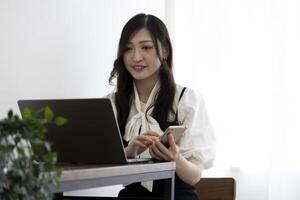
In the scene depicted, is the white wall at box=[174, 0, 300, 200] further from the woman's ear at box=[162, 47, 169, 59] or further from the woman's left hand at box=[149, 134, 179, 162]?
the woman's left hand at box=[149, 134, 179, 162]

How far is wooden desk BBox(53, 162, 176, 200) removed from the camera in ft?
4.05

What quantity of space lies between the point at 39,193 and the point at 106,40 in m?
1.78

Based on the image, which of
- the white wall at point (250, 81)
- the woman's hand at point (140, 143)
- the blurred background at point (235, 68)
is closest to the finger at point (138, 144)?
the woman's hand at point (140, 143)

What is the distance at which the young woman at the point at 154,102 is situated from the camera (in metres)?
2.20

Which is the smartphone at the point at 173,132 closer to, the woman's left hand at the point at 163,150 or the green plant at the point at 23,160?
the woman's left hand at the point at 163,150

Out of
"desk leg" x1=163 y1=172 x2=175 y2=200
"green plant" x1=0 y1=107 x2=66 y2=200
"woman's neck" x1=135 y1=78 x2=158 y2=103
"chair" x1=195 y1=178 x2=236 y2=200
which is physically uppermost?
"green plant" x1=0 y1=107 x2=66 y2=200

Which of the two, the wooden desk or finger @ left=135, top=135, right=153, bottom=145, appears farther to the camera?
finger @ left=135, top=135, right=153, bottom=145

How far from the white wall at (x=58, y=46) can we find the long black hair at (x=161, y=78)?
165 mm

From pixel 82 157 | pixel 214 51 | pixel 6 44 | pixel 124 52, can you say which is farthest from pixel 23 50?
pixel 214 51

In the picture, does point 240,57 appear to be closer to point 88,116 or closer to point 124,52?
point 124,52

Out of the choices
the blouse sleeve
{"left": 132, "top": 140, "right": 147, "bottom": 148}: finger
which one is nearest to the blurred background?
the blouse sleeve

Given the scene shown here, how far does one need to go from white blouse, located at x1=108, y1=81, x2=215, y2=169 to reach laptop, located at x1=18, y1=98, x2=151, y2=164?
0.55m

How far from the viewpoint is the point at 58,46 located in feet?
7.57

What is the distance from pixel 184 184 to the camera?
2.17 meters
